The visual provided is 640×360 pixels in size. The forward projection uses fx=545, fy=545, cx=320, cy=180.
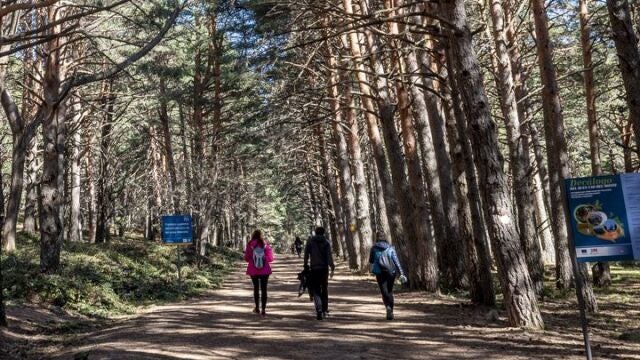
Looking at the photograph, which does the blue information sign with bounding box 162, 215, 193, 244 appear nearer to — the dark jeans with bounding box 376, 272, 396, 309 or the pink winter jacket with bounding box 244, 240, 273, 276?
the pink winter jacket with bounding box 244, 240, 273, 276

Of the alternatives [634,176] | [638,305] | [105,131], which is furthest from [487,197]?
[105,131]

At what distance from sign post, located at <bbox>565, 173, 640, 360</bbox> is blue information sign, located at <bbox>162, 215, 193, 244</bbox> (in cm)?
1217

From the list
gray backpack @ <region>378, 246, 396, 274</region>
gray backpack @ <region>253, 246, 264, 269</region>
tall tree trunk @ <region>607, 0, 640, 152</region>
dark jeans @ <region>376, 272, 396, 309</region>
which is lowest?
dark jeans @ <region>376, 272, 396, 309</region>

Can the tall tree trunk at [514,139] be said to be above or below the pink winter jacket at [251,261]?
above

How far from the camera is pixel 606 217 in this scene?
222 inches

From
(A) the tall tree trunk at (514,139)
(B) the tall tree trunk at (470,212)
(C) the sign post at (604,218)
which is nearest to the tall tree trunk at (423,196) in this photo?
(B) the tall tree trunk at (470,212)

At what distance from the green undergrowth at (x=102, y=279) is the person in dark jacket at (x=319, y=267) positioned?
17.5 ft

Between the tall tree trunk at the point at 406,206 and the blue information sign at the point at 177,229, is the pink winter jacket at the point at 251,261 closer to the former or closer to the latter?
the tall tree trunk at the point at 406,206

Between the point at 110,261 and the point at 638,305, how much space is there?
52.0ft

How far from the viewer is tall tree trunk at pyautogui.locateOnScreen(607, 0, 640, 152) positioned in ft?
23.8

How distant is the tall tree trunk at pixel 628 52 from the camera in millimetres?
7254

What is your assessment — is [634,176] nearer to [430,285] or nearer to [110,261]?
[430,285]

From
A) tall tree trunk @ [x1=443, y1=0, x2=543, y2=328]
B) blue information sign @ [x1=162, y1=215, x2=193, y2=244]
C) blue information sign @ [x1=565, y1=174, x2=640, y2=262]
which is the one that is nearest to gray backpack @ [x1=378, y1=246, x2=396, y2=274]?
tall tree trunk @ [x1=443, y1=0, x2=543, y2=328]

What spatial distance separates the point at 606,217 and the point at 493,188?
3.01 meters
